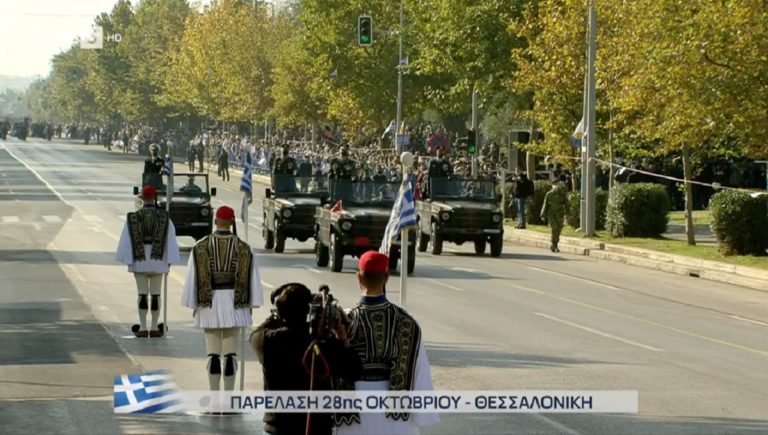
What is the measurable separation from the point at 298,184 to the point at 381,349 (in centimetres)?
2844

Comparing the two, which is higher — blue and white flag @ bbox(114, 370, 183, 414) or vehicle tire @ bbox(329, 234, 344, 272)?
vehicle tire @ bbox(329, 234, 344, 272)

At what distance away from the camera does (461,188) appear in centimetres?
3784

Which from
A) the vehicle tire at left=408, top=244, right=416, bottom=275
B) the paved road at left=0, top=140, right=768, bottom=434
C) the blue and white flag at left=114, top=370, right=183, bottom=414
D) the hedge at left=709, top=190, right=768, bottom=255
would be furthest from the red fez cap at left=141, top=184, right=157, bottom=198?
the hedge at left=709, top=190, right=768, bottom=255

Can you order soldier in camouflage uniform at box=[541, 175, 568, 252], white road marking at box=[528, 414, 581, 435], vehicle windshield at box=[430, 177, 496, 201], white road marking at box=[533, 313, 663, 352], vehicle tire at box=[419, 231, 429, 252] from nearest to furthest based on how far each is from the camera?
white road marking at box=[528, 414, 581, 435] < white road marking at box=[533, 313, 663, 352] < vehicle windshield at box=[430, 177, 496, 201] < vehicle tire at box=[419, 231, 429, 252] < soldier in camouflage uniform at box=[541, 175, 568, 252]

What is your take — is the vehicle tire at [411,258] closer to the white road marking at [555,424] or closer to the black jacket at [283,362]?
the white road marking at [555,424]

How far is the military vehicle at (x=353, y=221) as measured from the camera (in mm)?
30547

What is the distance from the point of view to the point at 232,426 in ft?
45.5

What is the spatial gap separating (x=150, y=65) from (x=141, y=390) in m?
120

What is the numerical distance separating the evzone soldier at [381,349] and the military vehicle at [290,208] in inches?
970

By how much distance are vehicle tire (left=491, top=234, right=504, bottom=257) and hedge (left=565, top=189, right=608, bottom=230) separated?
307 inches

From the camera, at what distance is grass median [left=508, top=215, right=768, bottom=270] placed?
33.6 metres

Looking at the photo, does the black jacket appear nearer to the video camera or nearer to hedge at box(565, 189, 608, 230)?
the video camera

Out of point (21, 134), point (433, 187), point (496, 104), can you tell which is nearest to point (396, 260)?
point (433, 187)

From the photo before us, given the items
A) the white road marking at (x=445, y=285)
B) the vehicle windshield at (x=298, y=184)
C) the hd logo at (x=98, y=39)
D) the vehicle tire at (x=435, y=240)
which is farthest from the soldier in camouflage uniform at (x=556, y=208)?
the hd logo at (x=98, y=39)
